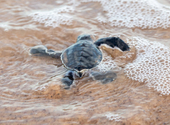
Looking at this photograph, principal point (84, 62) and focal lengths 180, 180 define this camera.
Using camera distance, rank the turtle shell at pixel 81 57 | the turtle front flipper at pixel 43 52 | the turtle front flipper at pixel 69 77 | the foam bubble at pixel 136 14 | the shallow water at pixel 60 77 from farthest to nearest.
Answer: the foam bubble at pixel 136 14
the turtle front flipper at pixel 43 52
the turtle shell at pixel 81 57
the turtle front flipper at pixel 69 77
the shallow water at pixel 60 77

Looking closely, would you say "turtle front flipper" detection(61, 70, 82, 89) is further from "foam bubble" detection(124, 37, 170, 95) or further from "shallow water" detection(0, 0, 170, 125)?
"foam bubble" detection(124, 37, 170, 95)

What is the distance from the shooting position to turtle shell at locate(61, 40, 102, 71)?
6.49ft

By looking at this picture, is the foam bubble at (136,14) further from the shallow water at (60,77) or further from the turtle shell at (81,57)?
the turtle shell at (81,57)

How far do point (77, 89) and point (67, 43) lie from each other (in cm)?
84

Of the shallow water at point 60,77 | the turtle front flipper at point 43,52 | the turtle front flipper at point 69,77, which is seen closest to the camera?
the shallow water at point 60,77

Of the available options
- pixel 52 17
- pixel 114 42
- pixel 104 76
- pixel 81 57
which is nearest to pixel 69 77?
pixel 81 57

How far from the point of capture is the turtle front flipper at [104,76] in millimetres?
1906

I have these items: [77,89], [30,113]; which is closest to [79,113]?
[77,89]

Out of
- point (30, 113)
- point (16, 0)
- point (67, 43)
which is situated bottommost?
point (30, 113)

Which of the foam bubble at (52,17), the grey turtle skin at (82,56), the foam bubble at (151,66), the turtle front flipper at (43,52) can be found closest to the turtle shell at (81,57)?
the grey turtle skin at (82,56)

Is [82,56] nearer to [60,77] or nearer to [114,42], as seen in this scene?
[60,77]

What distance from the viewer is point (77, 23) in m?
2.75

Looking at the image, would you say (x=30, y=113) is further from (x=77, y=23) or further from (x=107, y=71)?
(x=77, y=23)

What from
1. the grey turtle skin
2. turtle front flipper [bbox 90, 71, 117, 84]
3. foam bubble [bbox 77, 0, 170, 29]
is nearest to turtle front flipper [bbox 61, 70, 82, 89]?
the grey turtle skin
